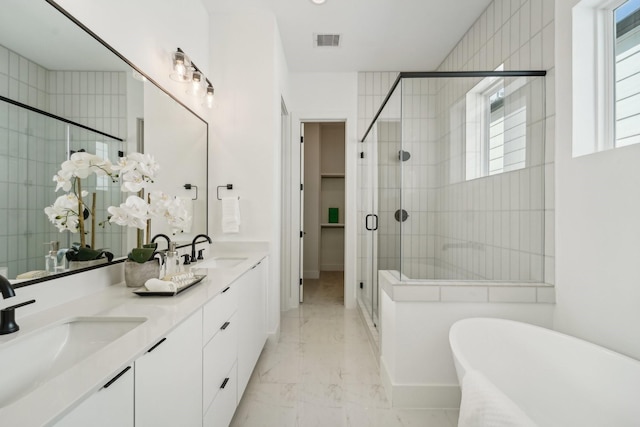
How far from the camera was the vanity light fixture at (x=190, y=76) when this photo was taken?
1948 mm

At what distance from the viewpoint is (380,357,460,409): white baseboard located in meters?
1.72

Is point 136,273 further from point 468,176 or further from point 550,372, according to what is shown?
point 468,176

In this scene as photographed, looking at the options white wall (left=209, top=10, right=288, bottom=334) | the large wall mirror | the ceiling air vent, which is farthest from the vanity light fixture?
the ceiling air vent

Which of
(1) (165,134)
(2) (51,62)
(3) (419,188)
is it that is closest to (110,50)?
(2) (51,62)

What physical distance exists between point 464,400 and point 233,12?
10.3ft

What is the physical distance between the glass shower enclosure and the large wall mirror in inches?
62.7

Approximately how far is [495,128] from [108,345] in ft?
7.63

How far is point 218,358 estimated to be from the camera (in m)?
1.31

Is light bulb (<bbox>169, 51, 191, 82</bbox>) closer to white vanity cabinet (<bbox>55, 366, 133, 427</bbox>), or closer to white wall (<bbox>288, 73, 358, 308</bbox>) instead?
white wall (<bbox>288, 73, 358, 308</bbox>)

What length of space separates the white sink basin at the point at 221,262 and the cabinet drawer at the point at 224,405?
0.84 meters

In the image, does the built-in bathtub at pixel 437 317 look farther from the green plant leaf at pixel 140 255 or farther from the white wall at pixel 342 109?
the white wall at pixel 342 109

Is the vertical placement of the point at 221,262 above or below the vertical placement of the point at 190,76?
below

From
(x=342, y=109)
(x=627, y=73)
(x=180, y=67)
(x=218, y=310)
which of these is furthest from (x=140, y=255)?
(x=342, y=109)

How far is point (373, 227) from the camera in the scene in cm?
304
